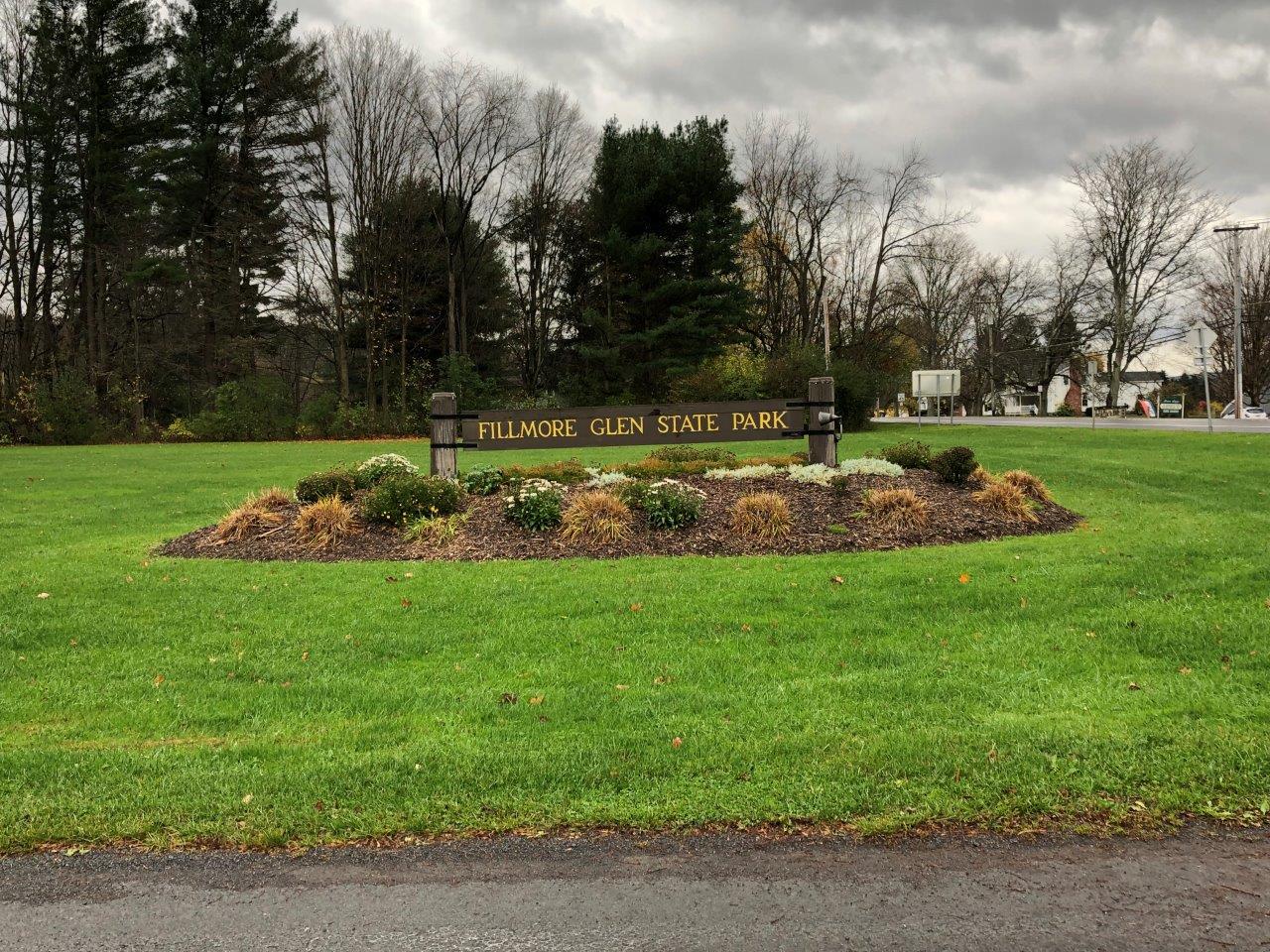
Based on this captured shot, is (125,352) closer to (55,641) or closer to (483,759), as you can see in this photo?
(55,641)

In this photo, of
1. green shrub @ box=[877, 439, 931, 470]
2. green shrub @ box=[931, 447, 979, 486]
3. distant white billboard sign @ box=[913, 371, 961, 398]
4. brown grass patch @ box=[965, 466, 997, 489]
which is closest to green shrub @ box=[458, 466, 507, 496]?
green shrub @ box=[877, 439, 931, 470]

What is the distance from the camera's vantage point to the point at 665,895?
2.76 m

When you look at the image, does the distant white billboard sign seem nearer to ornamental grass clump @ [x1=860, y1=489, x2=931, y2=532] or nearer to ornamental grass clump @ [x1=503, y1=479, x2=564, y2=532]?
ornamental grass clump @ [x1=860, y1=489, x2=931, y2=532]

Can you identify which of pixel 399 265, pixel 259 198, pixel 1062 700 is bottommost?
pixel 1062 700

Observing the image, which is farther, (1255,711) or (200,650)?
(200,650)

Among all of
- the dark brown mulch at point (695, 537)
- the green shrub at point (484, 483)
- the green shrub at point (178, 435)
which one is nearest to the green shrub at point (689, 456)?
the dark brown mulch at point (695, 537)

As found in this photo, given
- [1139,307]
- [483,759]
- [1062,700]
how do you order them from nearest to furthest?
[483,759] < [1062,700] < [1139,307]

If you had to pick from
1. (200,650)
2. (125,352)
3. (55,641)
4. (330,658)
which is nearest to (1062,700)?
(330,658)

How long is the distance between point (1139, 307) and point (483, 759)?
188 ft

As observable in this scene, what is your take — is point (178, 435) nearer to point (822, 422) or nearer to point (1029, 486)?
point (822, 422)

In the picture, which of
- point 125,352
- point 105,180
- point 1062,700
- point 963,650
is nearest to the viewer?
point 1062,700

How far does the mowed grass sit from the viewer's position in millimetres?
3383

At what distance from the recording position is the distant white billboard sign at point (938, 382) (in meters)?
34.0

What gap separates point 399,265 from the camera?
3803cm
